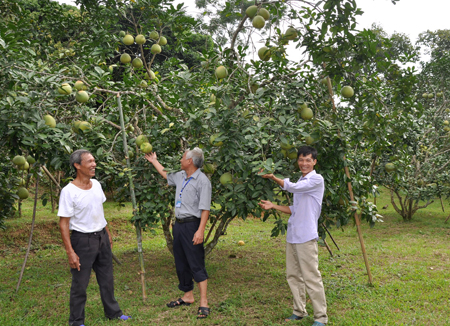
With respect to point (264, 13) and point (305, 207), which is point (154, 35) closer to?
point (264, 13)

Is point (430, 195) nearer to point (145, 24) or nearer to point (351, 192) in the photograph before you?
point (351, 192)

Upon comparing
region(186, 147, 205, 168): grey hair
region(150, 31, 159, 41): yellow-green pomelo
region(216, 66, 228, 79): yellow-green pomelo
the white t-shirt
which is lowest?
the white t-shirt

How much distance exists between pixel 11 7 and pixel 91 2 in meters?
1.06

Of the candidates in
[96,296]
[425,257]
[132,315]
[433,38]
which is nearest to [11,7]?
[96,296]

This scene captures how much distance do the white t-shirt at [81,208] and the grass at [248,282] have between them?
0.92m

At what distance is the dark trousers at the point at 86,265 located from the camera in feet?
9.76

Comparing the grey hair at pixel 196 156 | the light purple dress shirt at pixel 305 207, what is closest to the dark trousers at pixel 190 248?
the grey hair at pixel 196 156

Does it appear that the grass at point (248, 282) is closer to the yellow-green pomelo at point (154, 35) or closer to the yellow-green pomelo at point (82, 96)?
the yellow-green pomelo at point (82, 96)

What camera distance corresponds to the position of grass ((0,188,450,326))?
3.44 metres

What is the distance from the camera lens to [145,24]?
470cm

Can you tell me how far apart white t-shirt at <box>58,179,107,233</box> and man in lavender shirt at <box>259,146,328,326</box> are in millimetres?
1411

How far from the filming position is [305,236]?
2.98 meters

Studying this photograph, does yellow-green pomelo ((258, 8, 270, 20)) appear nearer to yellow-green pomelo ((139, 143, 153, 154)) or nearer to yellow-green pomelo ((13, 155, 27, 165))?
yellow-green pomelo ((139, 143, 153, 154))

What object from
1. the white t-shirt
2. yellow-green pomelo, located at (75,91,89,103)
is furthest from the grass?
yellow-green pomelo, located at (75,91,89,103)
